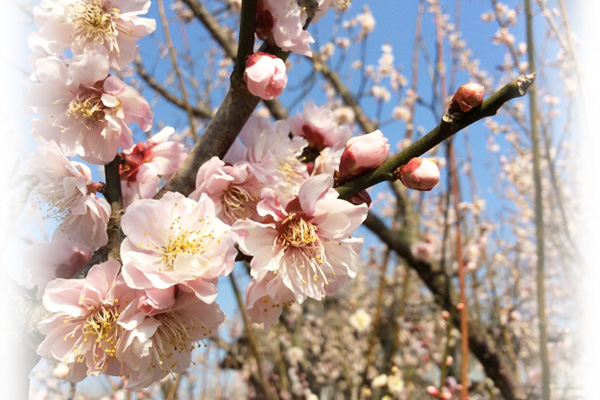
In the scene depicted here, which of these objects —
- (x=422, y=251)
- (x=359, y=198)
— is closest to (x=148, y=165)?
(x=359, y=198)

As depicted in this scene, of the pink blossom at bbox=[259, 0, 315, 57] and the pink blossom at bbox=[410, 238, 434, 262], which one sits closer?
the pink blossom at bbox=[259, 0, 315, 57]

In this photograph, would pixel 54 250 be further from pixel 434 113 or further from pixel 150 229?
pixel 434 113

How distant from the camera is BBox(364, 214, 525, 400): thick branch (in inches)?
84.0

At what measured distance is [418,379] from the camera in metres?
4.27

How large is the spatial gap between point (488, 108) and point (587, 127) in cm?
70

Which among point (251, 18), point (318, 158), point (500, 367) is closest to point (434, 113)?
point (500, 367)

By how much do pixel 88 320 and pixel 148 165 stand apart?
0.28m

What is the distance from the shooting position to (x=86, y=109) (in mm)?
703

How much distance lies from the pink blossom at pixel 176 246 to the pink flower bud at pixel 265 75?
0.19m

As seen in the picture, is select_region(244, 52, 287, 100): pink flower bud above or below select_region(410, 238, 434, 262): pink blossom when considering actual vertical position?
above

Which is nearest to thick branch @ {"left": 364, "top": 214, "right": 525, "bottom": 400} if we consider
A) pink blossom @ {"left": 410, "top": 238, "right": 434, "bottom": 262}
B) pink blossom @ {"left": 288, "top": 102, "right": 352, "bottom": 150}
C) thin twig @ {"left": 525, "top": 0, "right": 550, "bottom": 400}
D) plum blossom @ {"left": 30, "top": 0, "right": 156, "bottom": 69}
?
pink blossom @ {"left": 410, "top": 238, "right": 434, "bottom": 262}

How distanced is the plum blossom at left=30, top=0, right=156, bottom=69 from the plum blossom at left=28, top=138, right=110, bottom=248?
0.61ft

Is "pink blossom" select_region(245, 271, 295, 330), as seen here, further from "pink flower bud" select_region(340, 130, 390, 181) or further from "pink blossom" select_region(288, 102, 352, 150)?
"pink blossom" select_region(288, 102, 352, 150)

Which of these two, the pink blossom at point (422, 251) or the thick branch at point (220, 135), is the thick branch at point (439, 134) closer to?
the thick branch at point (220, 135)
